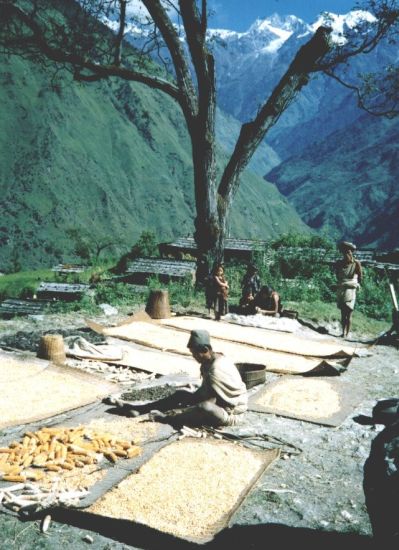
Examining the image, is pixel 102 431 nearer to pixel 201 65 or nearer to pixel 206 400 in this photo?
pixel 206 400

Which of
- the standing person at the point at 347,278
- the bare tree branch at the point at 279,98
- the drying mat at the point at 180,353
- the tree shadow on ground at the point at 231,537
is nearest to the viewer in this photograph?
the tree shadow on ground at the point at 231,537

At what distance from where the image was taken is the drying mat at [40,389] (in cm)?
574

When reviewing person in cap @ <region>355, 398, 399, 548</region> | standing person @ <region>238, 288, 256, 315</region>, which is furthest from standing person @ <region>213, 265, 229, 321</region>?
person in cap @ <region>355, 398, 399, 548</region>

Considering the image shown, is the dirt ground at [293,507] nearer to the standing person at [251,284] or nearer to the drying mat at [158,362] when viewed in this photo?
the drying mat at [158,362]

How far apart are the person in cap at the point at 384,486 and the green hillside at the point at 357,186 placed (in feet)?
387

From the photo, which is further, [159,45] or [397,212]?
[397,212]

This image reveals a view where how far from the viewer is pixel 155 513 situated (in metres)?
3.82

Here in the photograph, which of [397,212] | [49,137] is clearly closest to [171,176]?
[49,137]

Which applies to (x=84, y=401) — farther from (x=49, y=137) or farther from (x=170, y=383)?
(x=49, y=137)

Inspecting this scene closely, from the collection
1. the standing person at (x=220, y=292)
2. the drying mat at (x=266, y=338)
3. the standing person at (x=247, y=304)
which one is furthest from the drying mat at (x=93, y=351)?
the standing person at (x=247, y=304)

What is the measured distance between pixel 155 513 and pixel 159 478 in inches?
20.4

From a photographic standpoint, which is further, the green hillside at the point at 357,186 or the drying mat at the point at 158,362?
the green hillside at the point at 357,186

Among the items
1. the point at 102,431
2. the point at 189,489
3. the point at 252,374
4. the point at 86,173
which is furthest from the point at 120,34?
the point at 86,173

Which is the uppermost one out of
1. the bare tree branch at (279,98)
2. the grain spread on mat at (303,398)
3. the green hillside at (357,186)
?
the green hillside at (357,186)
